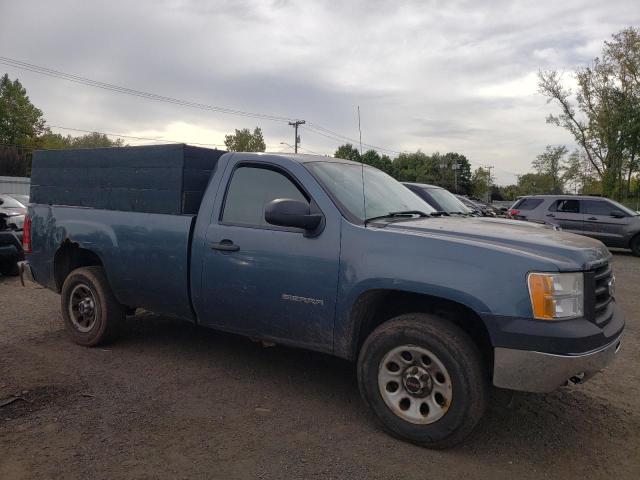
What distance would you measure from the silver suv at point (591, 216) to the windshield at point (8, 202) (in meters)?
13.2

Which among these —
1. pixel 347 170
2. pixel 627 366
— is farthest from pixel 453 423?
pixel 627 366

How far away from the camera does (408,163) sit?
90.4 meters

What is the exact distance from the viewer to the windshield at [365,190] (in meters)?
3.88

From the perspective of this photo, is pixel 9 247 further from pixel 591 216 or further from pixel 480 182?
pixel 480 182

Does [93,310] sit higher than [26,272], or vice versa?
[26,272]

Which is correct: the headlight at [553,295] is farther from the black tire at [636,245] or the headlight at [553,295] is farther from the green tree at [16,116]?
the green tree at [16,116]

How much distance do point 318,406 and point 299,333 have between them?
0.58m

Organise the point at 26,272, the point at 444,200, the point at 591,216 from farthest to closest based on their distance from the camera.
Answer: the point at 591,216 → the point at 444,200 → the point at 26,272

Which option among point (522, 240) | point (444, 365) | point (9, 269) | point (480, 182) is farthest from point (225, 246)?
point (480, 182)

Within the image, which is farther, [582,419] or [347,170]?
[347,170]

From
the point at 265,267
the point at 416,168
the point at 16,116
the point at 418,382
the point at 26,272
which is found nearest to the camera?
the point at 418,382

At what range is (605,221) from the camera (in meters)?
15.1

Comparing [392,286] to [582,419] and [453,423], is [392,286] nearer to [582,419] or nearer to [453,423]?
[453,423]

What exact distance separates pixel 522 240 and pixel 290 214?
1.50m
